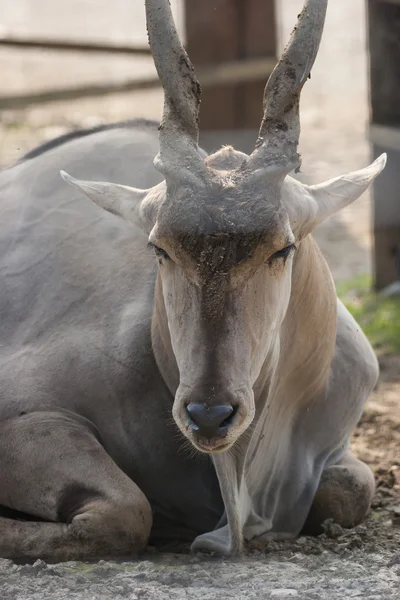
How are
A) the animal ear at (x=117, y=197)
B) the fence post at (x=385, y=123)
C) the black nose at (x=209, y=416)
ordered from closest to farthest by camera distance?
1. the black nose at (x=209, y=416)
2. the animal ear at (x=117, y=197)
3. the fence post at (x=385, y=123)

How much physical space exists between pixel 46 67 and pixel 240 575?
850cm

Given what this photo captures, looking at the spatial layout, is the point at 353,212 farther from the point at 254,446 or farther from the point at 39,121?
the point at 254,446

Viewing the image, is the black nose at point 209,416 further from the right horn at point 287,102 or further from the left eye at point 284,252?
the right horn at point 287,102

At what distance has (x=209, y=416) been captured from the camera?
2.90 m

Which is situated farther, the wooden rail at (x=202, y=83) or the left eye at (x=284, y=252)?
the wooden rail at (x=202, y=83)

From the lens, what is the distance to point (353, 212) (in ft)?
26.0

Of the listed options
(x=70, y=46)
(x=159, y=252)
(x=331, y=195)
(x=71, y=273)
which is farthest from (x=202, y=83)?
(x=159, y=252)

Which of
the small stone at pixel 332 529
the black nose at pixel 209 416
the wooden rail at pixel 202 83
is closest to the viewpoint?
the black nose at pixel 209 416

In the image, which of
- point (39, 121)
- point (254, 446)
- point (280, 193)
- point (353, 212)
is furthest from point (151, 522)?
point (39, 121)

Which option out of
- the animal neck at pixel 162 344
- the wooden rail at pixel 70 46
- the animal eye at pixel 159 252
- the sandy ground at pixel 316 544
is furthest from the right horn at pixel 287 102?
the wooden rail at pixel 70 46

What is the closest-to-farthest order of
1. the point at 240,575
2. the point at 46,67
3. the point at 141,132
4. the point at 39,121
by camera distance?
the point at 240,575 → the point at 141,132 → the point at 39,121 → the point at 46,67

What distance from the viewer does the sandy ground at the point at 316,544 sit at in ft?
9.70

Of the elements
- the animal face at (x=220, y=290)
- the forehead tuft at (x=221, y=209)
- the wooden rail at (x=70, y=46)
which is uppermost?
the wooden rail at (x=70, y=46)

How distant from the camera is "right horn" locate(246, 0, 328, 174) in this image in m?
3.10
